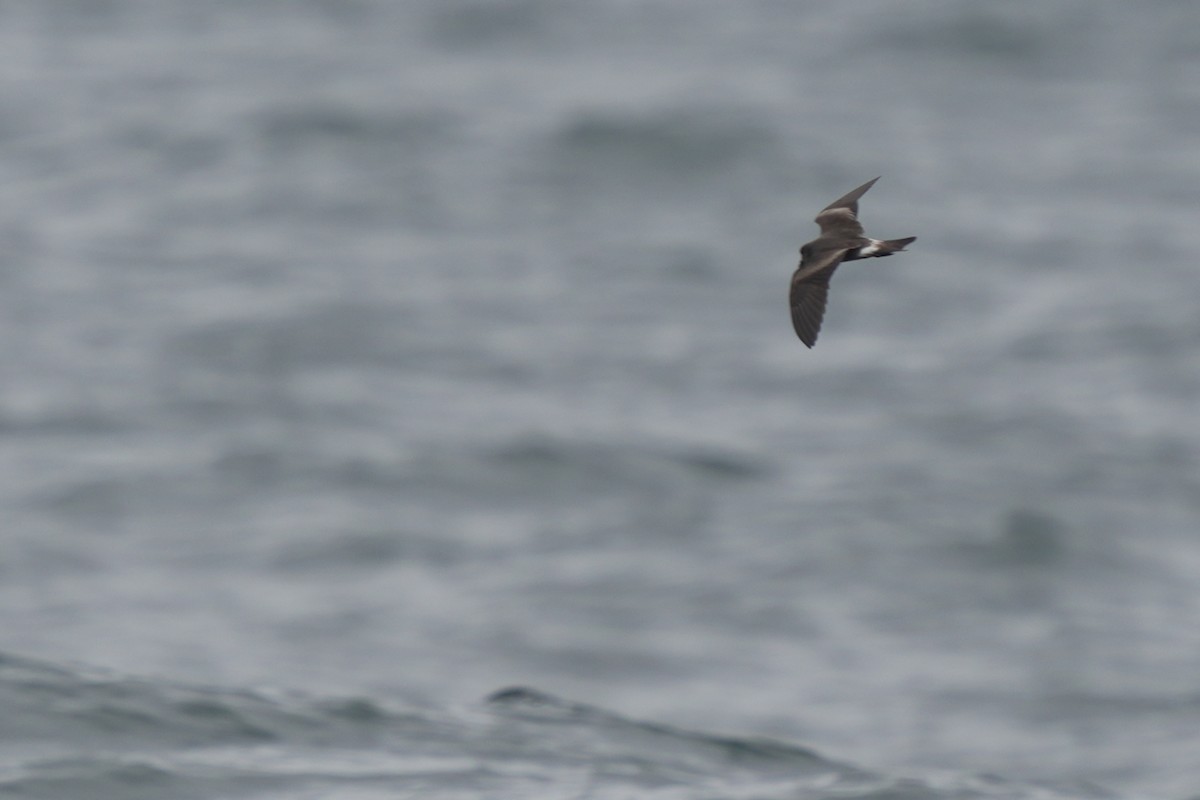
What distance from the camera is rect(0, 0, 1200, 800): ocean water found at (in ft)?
37.8

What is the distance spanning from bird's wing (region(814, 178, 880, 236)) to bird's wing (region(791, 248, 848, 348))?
0.27m

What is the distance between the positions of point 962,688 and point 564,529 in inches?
139

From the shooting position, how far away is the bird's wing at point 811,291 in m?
6.12

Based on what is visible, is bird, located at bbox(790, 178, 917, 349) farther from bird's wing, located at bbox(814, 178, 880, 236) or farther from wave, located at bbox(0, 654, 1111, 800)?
wave, located at bbox(0, 654, 1111, 800)

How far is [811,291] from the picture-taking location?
6324 mm

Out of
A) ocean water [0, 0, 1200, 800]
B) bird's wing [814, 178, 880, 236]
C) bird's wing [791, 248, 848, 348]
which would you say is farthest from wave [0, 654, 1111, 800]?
bird's wing [791, 248, 848, 348]

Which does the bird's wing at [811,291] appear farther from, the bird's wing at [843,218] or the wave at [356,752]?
the wave at [356,752]

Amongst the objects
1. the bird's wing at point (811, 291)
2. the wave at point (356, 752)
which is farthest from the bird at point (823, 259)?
the wave at point (356, 752)

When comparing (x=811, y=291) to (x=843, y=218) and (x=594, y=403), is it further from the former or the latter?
(x=594, y=403)

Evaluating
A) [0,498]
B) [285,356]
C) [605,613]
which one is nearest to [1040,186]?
[285,356]

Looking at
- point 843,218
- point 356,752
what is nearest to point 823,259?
point 843,218

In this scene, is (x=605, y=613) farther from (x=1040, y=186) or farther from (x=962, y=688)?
(x=1040, y=186)

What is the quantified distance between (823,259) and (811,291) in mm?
196

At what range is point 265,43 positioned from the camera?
2717cm
